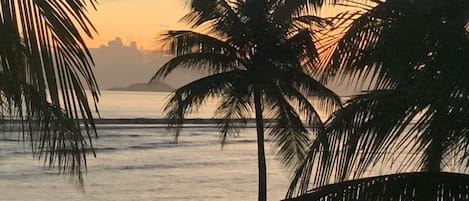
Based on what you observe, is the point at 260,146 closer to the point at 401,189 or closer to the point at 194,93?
the point at 194,93

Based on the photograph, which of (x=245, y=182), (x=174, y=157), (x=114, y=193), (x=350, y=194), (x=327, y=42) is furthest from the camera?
(x=174, y=157)

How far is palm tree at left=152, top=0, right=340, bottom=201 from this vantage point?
15367 mm

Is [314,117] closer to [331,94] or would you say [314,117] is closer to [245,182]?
[331,94]

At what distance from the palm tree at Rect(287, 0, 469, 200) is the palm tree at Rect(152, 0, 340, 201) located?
1030 centimetres

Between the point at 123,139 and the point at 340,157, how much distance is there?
56.2 metres

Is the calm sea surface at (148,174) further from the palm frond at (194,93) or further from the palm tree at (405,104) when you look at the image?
the palm tree at (405,104)

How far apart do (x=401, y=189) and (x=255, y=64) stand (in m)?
11.7

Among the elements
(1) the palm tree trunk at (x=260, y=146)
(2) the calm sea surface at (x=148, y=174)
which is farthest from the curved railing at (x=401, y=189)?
(2) the calm sea surface at (x=148, y=174)

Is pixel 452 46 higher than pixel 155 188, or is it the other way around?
pixel 452 46

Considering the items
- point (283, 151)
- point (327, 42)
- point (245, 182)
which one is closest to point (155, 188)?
point (245, 182)

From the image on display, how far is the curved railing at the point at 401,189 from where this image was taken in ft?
15.5

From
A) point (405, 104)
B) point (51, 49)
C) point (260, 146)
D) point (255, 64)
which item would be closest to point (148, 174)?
point (260, 146)

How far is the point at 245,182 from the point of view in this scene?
108ft

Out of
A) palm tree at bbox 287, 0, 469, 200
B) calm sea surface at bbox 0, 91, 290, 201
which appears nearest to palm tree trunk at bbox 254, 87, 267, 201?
calm sea surface at bbox 0, 91, 290, 201
